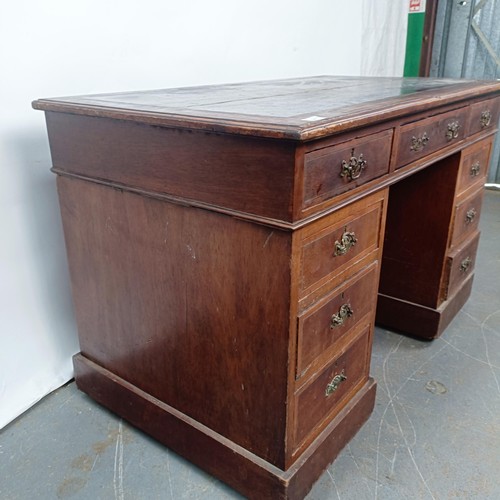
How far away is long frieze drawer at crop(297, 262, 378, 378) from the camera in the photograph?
3.26ft

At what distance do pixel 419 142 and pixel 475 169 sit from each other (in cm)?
63

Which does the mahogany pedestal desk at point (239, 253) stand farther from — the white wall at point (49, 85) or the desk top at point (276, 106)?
the white wall at point (49, 85)

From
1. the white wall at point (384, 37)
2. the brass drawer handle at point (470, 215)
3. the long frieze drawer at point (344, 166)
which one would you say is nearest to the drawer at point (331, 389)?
the long frieze drawer at point (344, 166)

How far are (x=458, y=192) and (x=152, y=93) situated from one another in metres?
1.02

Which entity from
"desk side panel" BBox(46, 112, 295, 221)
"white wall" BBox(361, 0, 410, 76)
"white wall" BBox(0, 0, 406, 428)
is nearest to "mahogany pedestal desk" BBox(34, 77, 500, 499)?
"desk side panel" BBox(46, 112, 295, 221)

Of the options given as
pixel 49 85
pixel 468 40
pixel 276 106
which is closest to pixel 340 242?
pixel 276 106

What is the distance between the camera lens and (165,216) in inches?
41.5

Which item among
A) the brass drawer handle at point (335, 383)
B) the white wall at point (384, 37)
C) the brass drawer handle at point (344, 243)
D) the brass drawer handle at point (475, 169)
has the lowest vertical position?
the brass drawer handle at point (335, 383)

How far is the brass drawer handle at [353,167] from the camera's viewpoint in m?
0.94

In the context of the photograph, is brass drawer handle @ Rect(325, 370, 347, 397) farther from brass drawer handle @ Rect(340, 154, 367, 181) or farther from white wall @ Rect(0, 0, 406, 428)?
white wall @ Rect(0, 0, 406, 428)

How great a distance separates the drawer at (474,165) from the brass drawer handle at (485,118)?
0.07m

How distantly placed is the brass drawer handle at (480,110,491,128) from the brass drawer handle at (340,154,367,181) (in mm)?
892

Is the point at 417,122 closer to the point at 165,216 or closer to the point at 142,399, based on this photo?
the point at 165,216

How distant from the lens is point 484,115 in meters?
1.67
